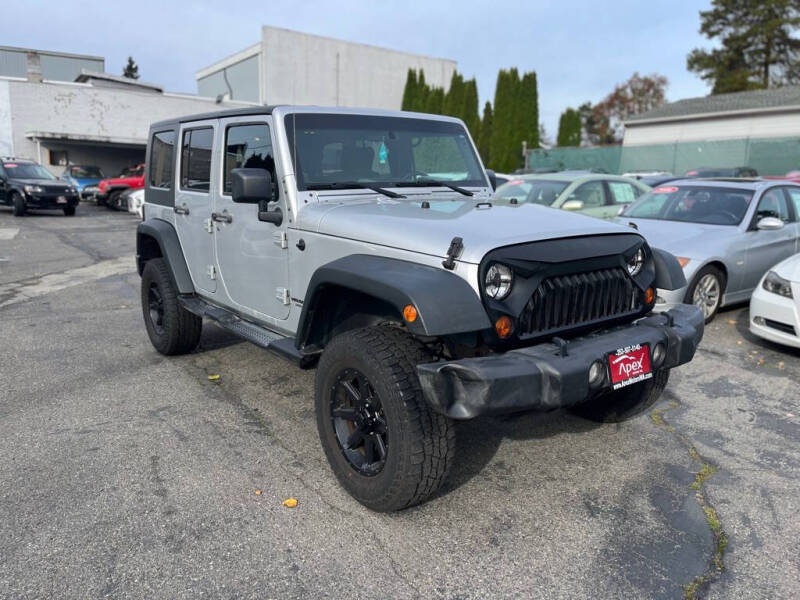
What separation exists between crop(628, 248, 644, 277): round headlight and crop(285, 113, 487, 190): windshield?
4.56ft

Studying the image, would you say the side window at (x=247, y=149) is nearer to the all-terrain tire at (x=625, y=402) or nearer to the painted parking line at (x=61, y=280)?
the all-terrain tire at (x=625, y=402)

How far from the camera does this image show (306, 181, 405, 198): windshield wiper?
3.84m

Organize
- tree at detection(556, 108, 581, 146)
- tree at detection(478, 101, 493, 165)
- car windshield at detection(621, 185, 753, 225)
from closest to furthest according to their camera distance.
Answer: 1. car windshield at detection(621, 185, 753, 225)
2. tree at detection(478, 101, 493, 165)
3. tree at detection(556, 108, 581, 146)

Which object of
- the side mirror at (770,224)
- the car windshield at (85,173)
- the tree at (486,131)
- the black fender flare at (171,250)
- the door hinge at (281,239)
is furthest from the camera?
the tree at (486,131)

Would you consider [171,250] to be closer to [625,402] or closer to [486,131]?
[625,402]

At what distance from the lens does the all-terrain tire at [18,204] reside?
18.9 meters

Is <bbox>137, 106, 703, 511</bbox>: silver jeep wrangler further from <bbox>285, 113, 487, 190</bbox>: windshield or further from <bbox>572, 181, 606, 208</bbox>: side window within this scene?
<bbox>572, 181, 606, 208</bbox>: side window

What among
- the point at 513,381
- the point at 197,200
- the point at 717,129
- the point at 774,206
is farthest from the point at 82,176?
the point at 717,129

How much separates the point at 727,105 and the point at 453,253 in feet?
120

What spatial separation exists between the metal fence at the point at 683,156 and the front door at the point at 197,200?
28633 millimetres

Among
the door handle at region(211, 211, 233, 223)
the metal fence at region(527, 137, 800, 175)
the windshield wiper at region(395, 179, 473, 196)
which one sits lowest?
the door handle at region(211, 211, 233, 223)

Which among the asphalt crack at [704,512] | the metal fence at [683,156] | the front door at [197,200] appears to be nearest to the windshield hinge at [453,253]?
the asphalt crack at [704,512]

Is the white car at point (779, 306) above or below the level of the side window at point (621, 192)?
below

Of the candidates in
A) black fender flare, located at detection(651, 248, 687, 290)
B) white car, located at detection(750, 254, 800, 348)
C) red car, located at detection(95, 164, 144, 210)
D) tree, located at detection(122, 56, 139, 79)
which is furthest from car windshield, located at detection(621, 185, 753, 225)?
tree, located at detection(122, 56, 139, 79)
